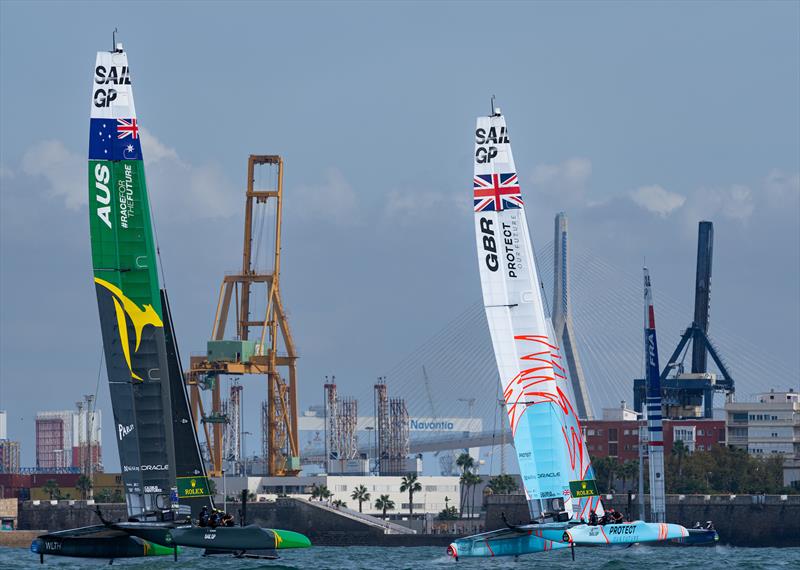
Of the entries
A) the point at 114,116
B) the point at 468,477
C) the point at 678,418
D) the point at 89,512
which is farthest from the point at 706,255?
the point at 114,116

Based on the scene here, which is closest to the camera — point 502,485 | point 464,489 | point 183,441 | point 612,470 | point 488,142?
point 183,441

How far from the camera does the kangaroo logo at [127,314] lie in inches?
1714

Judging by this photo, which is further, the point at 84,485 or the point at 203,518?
the point at 84,485

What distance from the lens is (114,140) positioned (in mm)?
43656

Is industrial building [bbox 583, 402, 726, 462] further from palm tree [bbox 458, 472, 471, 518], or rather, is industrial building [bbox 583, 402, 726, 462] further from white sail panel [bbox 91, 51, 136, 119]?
white sail panel [bbox 91, 51, 136, 119]

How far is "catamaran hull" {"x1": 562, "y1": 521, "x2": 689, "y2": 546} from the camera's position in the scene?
152 feet

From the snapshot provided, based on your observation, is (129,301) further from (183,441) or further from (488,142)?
(488,142)

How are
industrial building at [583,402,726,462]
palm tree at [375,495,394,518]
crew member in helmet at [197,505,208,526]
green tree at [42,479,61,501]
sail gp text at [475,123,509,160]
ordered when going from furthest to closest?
green tree at [42,479,61,501] < industrial building at [583,402,726,462] < palm tree at [375,495,394,518] < sail gp text at [475,123,509,160] < crew member in helmet at [197,505,208,526]

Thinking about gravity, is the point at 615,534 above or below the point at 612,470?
above

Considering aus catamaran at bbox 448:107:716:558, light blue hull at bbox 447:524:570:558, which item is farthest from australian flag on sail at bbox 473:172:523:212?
light blue hull at bbox 447:524:570:558

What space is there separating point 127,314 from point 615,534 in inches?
603

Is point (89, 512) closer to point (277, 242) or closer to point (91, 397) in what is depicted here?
point (277, 242)

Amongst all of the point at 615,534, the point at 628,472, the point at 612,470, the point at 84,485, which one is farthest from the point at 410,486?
the point at 615,534

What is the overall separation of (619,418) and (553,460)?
93671 mm
